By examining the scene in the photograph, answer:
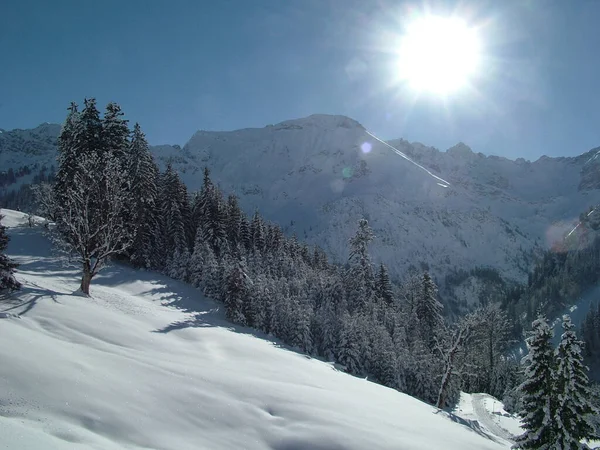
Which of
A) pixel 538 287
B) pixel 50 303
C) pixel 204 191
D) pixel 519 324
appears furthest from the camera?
pixel 538 287

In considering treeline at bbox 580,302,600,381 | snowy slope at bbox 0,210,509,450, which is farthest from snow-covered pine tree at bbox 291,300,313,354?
treeline at bbox 580,302,600,381

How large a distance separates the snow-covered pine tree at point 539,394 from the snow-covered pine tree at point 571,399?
303 mm

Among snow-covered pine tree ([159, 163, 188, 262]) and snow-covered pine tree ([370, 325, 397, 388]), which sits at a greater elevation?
snow-covered pine tree ([159, 163, 188, 262])

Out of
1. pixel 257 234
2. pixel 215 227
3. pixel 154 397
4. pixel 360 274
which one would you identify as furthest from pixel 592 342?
pixel 154 397

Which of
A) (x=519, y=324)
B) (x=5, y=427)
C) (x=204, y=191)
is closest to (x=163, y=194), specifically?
(x=204, y=191)

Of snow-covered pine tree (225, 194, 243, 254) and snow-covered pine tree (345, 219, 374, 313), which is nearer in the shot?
snow-covered pine tree (345, 219, 374, 313)

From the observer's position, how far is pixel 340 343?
42812 mm

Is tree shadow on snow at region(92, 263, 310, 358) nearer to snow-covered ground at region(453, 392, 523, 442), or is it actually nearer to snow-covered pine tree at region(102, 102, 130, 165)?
snow-covered pine tree at region(102, 102, 130, 165)

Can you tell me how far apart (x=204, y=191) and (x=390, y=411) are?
157 feet

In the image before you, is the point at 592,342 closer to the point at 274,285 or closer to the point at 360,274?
the point at 360,274

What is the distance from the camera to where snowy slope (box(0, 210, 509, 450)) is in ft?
27.6

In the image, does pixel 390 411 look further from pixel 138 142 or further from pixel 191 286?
pixel 138 142

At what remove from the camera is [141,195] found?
44.5 metres

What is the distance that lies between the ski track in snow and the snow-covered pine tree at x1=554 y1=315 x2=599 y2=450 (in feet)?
37.7
